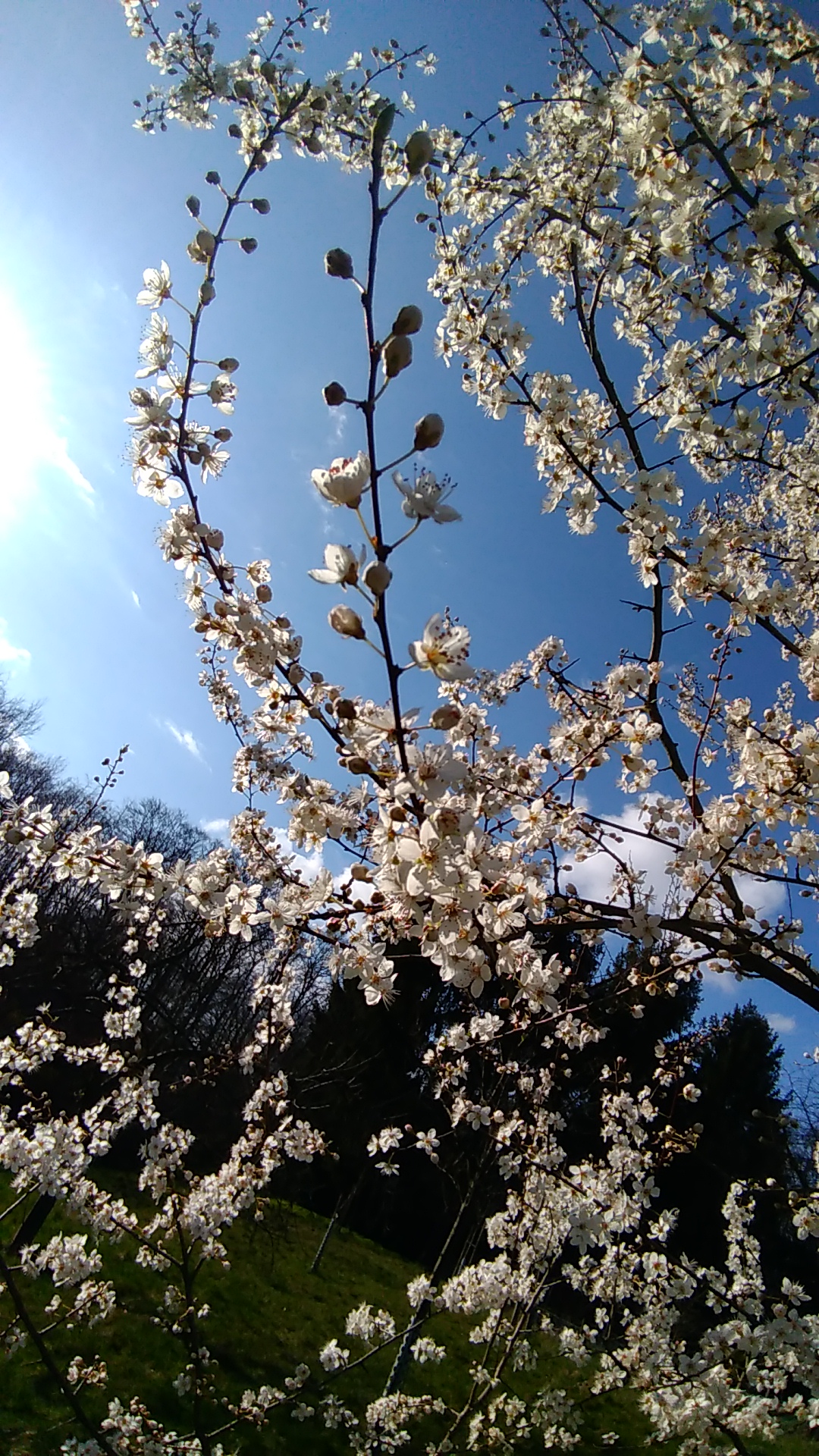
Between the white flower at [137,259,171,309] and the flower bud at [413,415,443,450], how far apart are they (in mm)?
1316

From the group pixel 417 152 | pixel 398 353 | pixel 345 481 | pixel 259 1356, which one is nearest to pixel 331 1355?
pixel 259 1356

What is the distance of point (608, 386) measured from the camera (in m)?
3.37

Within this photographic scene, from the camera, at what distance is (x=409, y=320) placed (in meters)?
1.23

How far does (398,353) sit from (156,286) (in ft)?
4.17

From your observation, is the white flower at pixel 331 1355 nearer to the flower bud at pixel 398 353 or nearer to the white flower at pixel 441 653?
the white flower at pixel 441 653

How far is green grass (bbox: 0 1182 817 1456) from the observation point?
204 inches

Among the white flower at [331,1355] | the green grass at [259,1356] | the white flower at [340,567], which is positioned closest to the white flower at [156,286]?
the white flower at [340,567]

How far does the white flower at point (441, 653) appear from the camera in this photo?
1271mm

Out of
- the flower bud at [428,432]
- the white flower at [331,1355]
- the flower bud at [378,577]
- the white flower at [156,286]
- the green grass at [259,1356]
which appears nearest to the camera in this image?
the flower bud at [378,577]

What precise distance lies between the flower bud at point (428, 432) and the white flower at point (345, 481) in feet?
0.37

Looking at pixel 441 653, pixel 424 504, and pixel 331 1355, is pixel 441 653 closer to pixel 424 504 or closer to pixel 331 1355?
pixel 424 504

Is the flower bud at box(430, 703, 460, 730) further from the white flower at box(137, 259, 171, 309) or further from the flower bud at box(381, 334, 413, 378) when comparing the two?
the white flower at box(137, 259, 171, 309)

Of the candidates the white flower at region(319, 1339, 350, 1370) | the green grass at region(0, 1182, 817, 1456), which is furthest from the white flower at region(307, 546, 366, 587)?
the white flower at region(319, 1339, 350, 1370)

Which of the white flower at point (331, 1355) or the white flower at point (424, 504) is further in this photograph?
the white flower at point (331, 1355)
